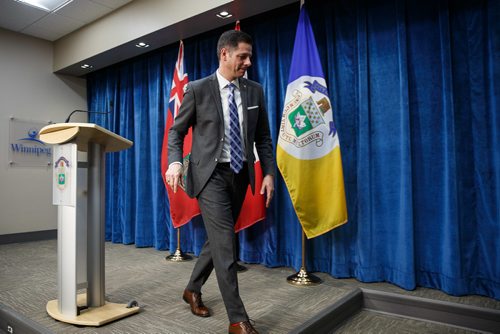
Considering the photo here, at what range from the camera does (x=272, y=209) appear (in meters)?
2.92

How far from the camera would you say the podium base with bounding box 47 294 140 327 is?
165 centimetres

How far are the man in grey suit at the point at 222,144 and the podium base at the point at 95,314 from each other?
608mm

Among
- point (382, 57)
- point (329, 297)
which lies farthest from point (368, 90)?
point (329, 297)

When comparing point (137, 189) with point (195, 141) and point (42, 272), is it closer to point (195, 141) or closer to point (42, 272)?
point (42, 272)

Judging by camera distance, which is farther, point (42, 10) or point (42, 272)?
point (42, 10)

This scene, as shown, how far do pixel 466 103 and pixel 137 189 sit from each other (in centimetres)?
328

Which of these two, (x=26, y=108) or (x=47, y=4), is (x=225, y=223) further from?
(x=26, y=108)

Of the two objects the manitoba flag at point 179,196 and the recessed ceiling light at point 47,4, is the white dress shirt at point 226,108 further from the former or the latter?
the recessed ceiling light at point 47,4

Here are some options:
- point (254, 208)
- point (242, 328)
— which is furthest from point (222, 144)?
point (254, 208)

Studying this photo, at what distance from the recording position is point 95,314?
1.73 m

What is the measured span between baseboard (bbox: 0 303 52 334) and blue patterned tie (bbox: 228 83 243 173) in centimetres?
115

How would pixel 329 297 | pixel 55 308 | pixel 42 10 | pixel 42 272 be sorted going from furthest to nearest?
pixel 42 10 → pixel 42 272 → pixel 329 297 → pixel 55 308

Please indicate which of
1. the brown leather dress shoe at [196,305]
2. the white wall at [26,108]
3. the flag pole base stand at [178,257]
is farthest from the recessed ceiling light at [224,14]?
the white wall at [26,108]

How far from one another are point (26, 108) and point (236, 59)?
3993 millimetres
